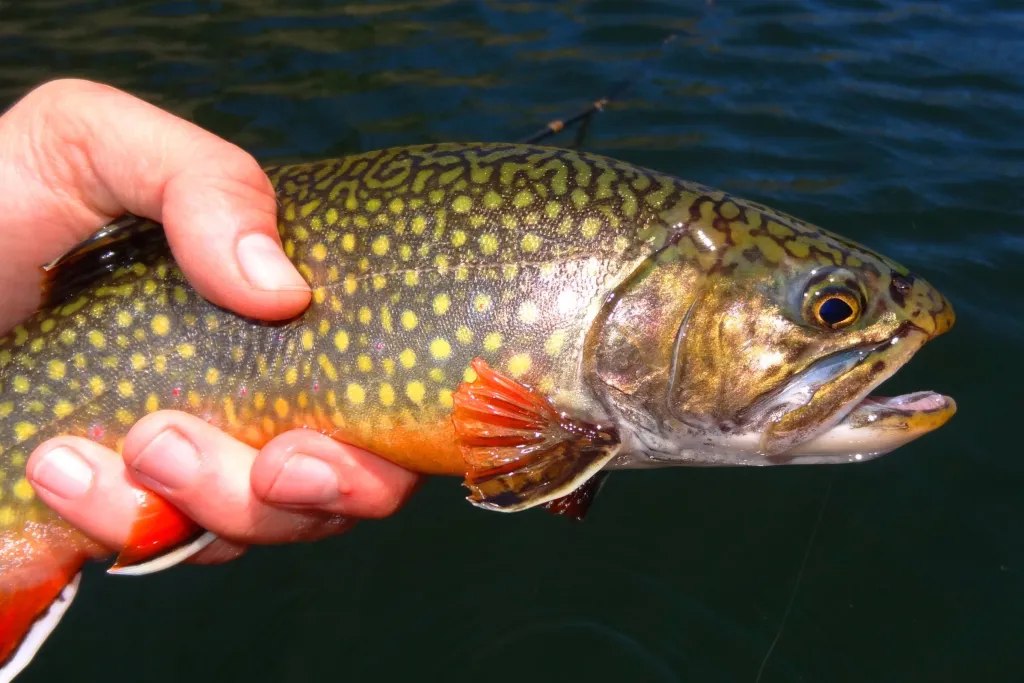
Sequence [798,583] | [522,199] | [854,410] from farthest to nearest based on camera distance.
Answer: [798,583]
[522,199]
[854,410]

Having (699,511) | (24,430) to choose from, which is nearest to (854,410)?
(699,511)

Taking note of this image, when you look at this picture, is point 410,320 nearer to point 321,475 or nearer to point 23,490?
point 321,475

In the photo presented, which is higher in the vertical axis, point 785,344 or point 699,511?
point 785,344

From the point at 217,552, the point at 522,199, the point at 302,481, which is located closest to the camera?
the point at 522,199

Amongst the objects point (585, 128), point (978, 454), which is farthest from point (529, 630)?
point (585, 128)

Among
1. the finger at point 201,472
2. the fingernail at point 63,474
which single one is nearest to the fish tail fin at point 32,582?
the fingernail at point 63,474

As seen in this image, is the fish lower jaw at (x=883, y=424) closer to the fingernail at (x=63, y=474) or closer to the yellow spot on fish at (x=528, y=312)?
the yellow spot on fish at (x=528, y=312)

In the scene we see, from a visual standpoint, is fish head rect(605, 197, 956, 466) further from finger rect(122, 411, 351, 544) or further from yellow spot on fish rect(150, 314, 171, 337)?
yellow spot on fish rect(150, 314, 171, 337)
